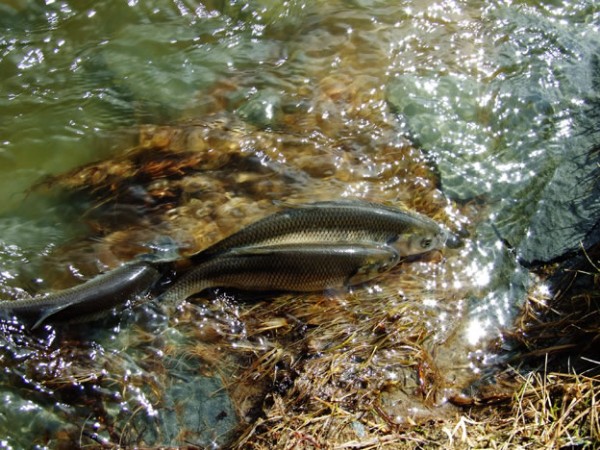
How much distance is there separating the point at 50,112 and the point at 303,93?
280cm

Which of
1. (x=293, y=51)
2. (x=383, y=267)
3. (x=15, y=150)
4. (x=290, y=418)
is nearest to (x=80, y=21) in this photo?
(x=15, y=150)

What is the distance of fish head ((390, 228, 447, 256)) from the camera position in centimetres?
561

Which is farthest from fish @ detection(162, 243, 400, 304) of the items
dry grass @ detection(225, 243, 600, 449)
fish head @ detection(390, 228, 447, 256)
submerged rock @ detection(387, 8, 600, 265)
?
submerged rock @ detection(387, 8, 600, 265)

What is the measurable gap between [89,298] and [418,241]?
2775 mm

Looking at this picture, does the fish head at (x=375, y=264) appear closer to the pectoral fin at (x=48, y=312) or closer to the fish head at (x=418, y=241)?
the fish head at (x=418, y=241)

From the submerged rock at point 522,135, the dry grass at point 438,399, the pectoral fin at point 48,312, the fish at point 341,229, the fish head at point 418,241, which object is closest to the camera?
the dry grass at point 438,399

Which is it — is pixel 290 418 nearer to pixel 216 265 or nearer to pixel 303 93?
pixel 216 265

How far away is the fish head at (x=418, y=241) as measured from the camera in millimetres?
5609

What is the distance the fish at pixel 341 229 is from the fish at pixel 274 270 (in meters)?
0.14

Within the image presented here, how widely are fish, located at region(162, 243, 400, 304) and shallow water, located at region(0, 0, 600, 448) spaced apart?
0.51 feet

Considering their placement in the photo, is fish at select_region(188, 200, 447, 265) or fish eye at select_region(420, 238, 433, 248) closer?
fish at select_region(188, 200, 447, 265)

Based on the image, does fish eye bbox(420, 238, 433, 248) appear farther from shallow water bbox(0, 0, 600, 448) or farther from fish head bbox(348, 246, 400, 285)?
fish head bbox(348, 246, 400, 285)

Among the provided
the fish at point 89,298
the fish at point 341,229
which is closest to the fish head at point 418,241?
the fish at point 341,229

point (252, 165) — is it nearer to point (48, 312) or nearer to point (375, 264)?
point (375, 264)
